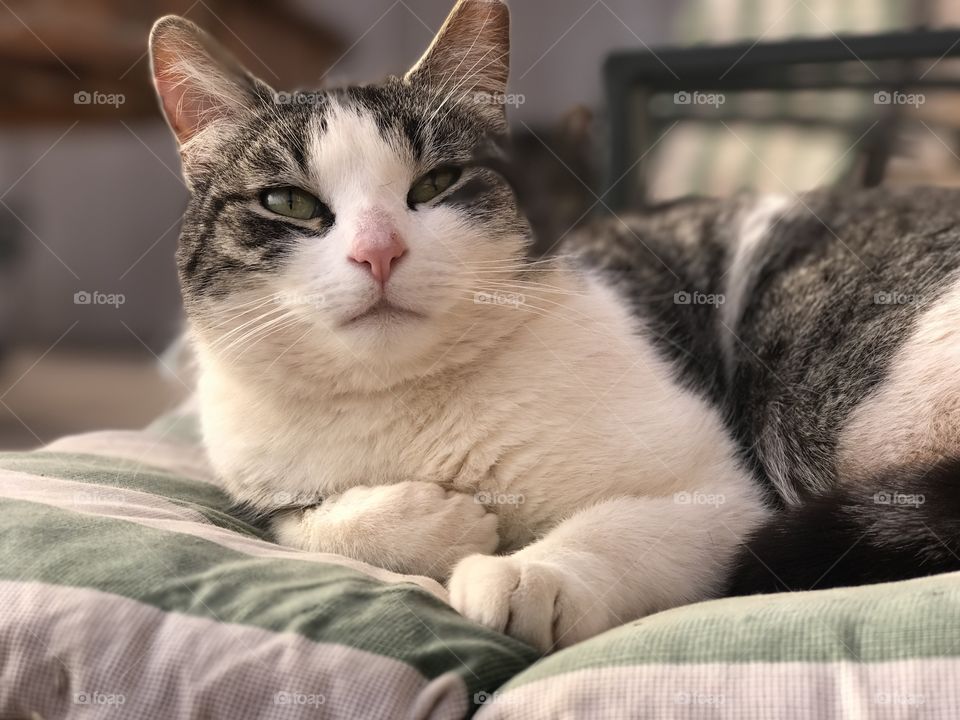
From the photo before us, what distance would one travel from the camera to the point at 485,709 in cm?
93

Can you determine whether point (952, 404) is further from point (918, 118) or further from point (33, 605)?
point (918, 118)

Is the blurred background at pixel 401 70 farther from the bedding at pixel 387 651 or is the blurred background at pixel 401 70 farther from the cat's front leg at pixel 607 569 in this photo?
the bedding at pixel 387 651

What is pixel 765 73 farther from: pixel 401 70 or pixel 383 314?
pixel 383 314

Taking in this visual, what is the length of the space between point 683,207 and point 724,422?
0.80 meters

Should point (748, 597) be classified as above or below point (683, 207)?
below

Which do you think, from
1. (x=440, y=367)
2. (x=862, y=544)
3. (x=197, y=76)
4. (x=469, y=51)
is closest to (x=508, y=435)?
(x=440, y=367)

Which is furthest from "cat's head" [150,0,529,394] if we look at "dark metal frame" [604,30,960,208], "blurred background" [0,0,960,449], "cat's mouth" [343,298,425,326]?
"dark metal frame" [604,30,960,208]

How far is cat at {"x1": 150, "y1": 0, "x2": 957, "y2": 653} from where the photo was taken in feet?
4.08

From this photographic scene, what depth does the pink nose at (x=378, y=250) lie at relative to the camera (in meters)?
1.19

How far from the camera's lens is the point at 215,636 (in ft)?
3.16

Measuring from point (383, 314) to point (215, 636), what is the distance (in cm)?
49

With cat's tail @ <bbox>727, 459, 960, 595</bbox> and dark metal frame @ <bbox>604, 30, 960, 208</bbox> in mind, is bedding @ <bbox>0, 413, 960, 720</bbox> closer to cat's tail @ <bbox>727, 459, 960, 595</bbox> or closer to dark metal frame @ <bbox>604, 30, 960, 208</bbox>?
cat's tail @ <bbox>727, 459, 960, 595</bbox>

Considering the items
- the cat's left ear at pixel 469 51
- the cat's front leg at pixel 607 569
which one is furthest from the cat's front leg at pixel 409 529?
the cat's left ear at pixel 469 51

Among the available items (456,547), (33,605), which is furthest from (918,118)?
(33,605)
